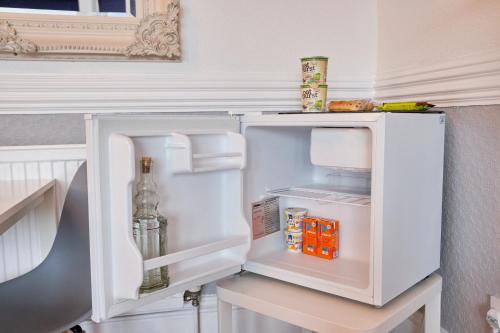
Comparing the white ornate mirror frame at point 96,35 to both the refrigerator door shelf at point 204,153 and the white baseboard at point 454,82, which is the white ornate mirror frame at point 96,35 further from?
the white baseboard at point 454,82

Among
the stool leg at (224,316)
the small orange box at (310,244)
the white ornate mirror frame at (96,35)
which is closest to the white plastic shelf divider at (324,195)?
the small orange box at (310,244)

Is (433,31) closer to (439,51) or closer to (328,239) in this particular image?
(439,51)

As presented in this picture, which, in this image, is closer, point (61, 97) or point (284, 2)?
point (61, 97)

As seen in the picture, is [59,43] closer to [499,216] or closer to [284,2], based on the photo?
[284,2]

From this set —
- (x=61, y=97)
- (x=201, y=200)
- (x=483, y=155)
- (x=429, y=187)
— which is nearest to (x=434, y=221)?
(x=429, y=187)

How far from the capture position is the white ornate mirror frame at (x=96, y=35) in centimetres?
144

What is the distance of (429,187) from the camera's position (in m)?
1.23

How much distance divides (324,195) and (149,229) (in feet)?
1.88

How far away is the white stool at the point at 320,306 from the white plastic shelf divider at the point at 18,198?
1.81 feet

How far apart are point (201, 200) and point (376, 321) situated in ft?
1.69

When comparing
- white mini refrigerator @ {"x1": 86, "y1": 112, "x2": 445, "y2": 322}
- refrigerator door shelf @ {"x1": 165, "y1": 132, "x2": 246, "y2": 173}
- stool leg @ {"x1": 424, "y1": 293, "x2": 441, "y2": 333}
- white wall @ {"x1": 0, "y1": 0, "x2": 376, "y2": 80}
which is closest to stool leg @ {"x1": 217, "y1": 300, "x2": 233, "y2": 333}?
white mini refrigerator @ {"x1": 86, "y1": 112, "x2": 445, "y2": 322}

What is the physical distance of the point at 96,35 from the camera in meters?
1.50

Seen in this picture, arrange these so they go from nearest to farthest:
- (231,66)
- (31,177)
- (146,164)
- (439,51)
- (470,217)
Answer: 1. (146,164)
2. (470,217)
3. (439,51)
4. (31,177)
5. (231,66)

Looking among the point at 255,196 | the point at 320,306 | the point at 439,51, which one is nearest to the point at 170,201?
the point at 255,196
